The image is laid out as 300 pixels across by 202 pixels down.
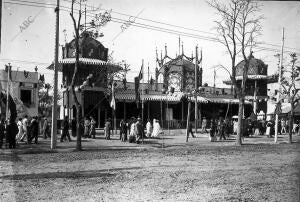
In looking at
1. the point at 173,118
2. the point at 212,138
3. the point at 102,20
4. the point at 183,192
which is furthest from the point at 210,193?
the point at 173,118

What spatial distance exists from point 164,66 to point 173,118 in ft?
25.8

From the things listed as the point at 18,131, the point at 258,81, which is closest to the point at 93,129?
the point at 18,131

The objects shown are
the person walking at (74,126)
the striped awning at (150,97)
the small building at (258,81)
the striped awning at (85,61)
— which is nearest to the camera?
the person walking at (74,126)

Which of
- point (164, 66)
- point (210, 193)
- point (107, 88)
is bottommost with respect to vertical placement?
point (210, 193)

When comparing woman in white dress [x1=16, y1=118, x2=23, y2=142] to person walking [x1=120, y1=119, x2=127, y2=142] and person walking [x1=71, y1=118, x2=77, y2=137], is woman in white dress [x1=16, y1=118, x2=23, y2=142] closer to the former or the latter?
person walking [x1=71, y1=118, x2=77, y2=137]

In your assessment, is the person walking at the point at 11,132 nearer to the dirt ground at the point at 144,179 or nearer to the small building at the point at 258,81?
the dirt ground at the point at 144,179

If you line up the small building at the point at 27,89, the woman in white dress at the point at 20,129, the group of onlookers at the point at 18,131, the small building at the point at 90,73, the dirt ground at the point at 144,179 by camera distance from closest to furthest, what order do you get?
the dirt ground at the point at 144,179, the group of onlookers at the point at 18,131, the woman in white dress at the point at 20,129, the small building at the point at 90,73, the small building at the point at 27,89

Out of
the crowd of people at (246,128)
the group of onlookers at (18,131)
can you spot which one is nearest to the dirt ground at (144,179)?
the group of onlookers at (18,131)

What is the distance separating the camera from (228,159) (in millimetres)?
16281

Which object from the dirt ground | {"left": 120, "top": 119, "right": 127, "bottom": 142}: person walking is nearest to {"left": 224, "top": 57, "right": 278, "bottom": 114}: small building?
{"left": 120, "top": 119, "right": 127, "bottom": 142}: person walking

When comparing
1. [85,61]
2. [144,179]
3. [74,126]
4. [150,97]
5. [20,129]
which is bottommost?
[144,179]

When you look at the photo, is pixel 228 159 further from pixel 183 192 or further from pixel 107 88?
pixel 107 88

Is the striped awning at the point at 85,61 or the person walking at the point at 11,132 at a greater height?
the striped awning at the point at 85,61

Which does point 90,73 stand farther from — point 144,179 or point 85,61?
point 144,179
